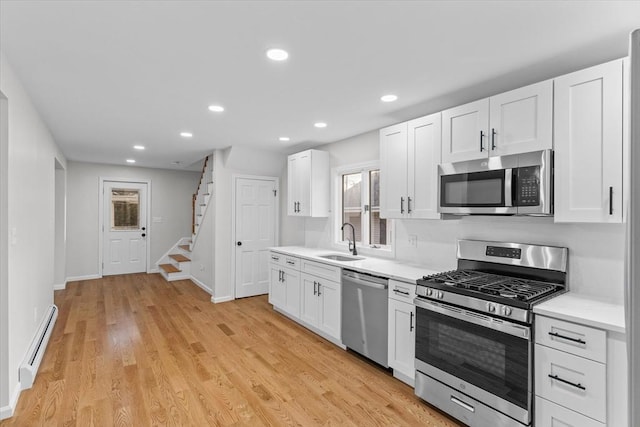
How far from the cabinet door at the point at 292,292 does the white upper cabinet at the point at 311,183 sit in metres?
0.86

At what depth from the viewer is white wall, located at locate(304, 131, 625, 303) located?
2129mm

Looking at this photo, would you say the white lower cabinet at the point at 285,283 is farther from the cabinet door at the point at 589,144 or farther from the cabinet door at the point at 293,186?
the cabinet door at the point at 589,144

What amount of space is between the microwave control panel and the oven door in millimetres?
824

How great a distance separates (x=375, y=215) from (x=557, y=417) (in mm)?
2593

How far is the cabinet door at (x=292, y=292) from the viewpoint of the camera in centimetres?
407

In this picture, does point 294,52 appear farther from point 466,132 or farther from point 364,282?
point 364,282

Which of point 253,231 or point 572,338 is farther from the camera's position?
point 253,231

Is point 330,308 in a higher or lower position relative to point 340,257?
lower

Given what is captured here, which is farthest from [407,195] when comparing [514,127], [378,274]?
[514,127]

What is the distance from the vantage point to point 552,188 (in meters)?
2.14

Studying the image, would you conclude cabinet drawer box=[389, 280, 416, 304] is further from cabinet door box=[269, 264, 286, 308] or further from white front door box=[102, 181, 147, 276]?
white front door box=[102, 181, 147, 276]

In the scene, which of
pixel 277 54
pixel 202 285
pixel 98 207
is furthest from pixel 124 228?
pixel 277 54

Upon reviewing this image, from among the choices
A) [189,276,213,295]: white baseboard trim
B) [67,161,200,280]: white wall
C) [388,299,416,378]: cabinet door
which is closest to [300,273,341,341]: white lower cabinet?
[388,299,416,378]: cabinet door

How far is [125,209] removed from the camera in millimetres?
7184
